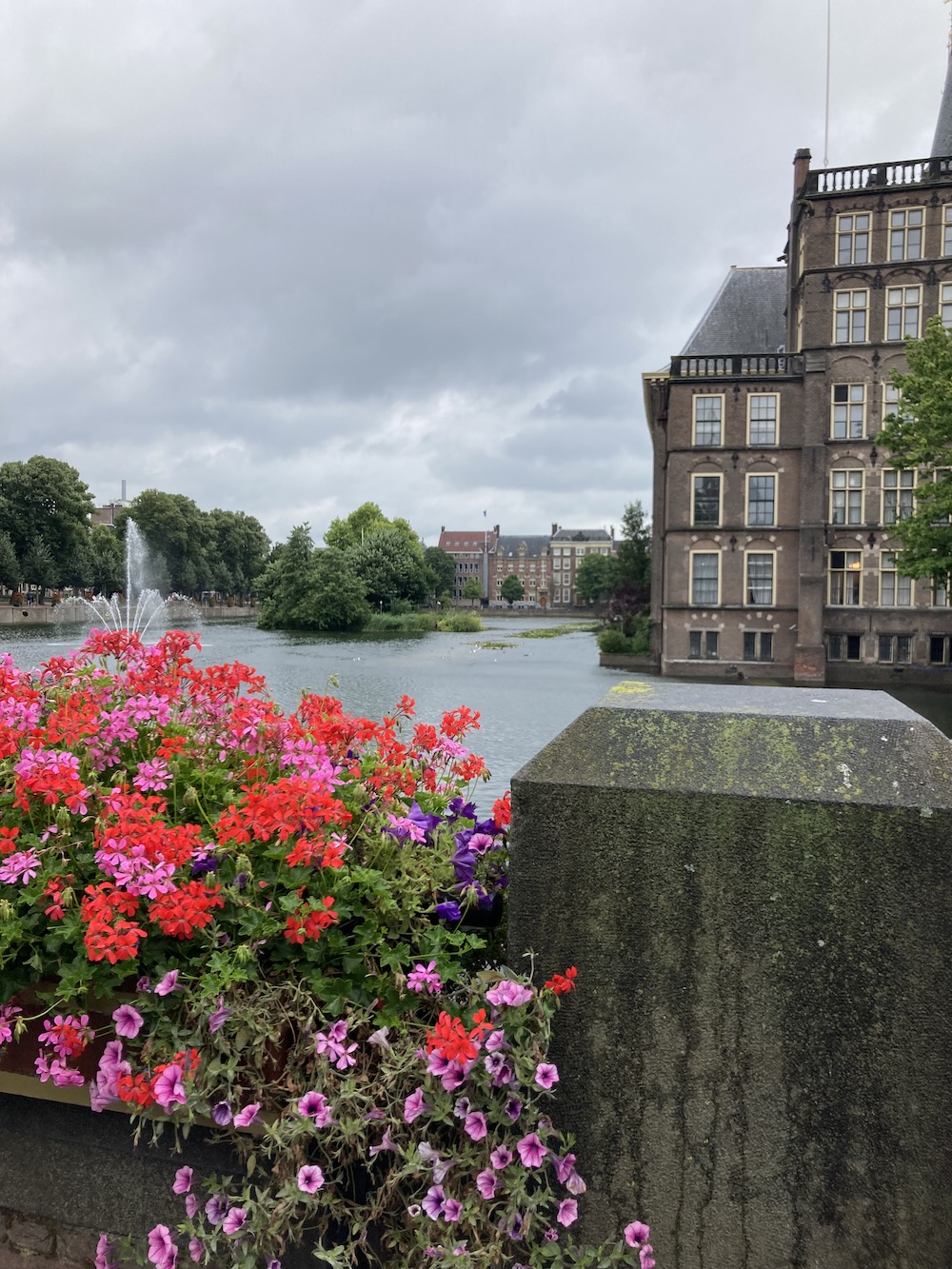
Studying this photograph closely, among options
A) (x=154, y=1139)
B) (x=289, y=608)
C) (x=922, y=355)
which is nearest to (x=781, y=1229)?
(x=154, y=1139)

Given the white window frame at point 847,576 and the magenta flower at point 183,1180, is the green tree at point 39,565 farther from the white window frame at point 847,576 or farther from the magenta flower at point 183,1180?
the magenta flower at point 183,1180

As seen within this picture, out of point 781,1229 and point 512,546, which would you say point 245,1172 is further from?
point 512,546

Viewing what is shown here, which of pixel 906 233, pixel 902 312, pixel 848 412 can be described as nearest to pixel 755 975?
pixel 848 412

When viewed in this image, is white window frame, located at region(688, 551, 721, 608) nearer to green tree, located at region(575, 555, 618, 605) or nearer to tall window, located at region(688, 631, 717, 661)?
tall window, located at region(688, 631, 717, 661)

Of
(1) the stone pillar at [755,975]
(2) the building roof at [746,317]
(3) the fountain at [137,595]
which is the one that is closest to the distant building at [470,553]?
(3) the fountain at [137,595]

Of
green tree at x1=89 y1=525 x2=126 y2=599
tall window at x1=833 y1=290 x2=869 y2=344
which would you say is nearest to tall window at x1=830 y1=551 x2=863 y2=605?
tall window at x1=833 y1=290 x2=869 y2=344

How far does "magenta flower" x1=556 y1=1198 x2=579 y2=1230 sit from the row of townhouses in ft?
476

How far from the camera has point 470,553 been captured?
548 feet

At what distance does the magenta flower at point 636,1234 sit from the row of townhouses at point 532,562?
145073 millimetres

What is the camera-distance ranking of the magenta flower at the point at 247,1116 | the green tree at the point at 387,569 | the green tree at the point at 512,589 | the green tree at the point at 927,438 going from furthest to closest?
the green tree at the point at 512,589 < the green tree at the point at 387,569 < the green tree at the point at 927,438 < the magenta flower at the point at 247,1116

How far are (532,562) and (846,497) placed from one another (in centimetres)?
12646

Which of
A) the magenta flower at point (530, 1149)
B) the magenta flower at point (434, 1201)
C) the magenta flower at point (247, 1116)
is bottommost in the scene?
the magenta flower at point (434, 1201)

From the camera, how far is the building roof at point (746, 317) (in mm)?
35531

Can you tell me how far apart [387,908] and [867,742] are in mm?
1073
